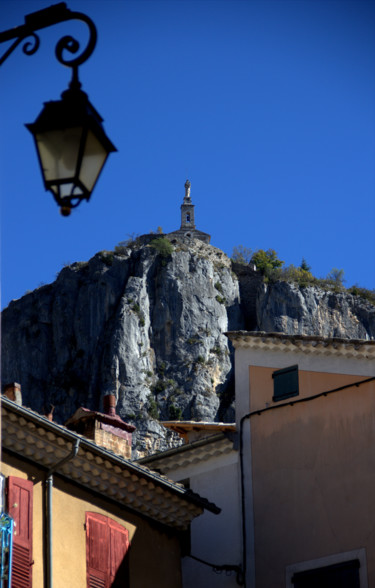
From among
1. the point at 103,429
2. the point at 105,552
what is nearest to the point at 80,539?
the point at 105,552

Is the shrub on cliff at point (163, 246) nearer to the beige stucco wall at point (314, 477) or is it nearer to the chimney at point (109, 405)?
the chimney at point (109, 405)

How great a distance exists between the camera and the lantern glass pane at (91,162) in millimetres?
6957

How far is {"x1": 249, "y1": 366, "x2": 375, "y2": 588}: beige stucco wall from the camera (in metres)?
20.2

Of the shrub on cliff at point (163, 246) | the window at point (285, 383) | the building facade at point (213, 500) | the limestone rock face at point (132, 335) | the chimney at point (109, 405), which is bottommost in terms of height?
the building facade at point (213, 500)

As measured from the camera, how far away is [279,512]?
69.3ft

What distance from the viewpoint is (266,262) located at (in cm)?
10962

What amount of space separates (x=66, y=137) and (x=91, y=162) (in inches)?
8.9

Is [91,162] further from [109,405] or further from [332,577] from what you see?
[109,405]

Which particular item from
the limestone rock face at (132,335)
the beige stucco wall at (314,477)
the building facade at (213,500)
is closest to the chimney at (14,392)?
the building facade at (213,500)

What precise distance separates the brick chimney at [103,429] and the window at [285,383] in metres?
3.24

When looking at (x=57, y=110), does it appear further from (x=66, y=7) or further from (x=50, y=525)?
(x=50, y=525)

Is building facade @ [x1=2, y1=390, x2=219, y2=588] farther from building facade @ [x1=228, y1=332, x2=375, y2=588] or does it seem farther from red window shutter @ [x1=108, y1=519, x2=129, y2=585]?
building facade @ [x1=228, y1=332, x2=375, y2=588]

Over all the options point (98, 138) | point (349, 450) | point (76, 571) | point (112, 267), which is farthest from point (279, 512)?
point (112, 267)

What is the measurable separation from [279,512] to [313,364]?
3.02 metres
